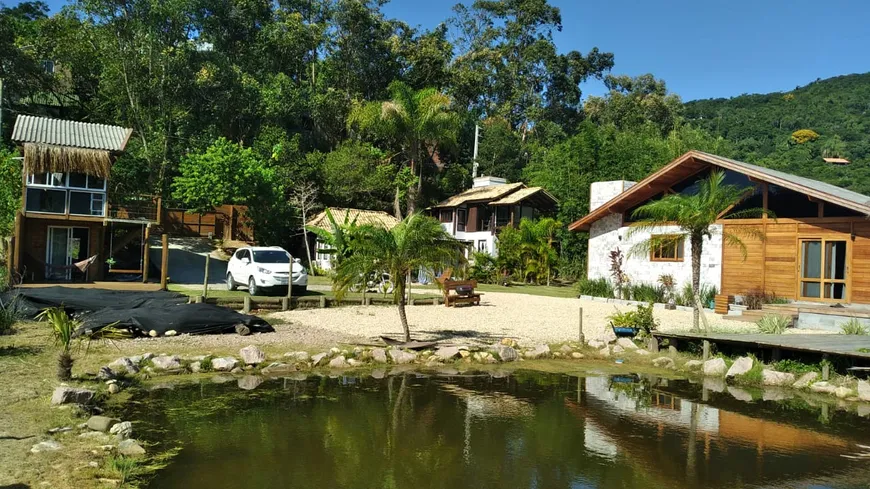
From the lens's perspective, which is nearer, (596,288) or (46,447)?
(46,447)

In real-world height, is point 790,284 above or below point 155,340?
above

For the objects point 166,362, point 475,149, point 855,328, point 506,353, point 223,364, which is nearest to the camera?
point 166,362

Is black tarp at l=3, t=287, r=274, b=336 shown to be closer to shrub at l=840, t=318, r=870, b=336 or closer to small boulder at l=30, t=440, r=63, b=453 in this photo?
small boulder at l=30, t=440, r=63, b=453

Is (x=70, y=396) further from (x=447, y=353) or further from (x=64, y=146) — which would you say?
(x=64, y=146)

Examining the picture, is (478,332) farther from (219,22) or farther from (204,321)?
(219,22)

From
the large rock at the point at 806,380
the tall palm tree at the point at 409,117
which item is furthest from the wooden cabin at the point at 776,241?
the tall palm tree at the point at 409,117

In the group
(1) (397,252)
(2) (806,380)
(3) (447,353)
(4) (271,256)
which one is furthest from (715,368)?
(4) (271,256)

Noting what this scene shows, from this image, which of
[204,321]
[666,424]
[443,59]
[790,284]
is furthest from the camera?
[443,59]

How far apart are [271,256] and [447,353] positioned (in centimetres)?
1228

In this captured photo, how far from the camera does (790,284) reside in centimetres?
2305

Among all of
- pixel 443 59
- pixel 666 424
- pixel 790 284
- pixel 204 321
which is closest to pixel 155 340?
pixel 204 321

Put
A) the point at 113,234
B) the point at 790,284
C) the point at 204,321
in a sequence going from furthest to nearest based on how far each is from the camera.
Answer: the point at 113,234 < the point at 790,284 < the point at 204,321

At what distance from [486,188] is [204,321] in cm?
3383

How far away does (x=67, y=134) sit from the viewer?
85.9 feet
